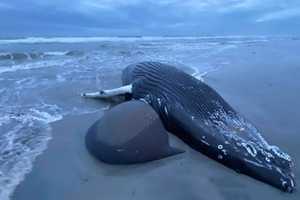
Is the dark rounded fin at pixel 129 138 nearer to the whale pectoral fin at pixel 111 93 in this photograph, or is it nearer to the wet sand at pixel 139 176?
the wet sand at pixel 139 176

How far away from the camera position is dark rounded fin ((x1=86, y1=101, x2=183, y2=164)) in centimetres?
390

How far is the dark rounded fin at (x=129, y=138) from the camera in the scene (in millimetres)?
3904

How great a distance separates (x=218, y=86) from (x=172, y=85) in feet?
11.7

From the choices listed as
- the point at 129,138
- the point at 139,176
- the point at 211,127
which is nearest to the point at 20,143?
the point at 129,138

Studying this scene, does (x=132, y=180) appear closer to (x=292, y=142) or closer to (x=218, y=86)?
(x=292, y=142)

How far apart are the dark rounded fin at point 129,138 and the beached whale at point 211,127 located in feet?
1.20

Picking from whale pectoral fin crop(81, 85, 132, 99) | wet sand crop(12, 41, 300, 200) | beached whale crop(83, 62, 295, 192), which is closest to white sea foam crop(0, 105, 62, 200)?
wet sand crop(12, 41, 300, 200)

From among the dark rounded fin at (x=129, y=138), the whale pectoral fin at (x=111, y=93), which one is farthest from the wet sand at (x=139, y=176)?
the whale pectoral fin at (x=111, y=93)

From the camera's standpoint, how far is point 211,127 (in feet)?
14.0

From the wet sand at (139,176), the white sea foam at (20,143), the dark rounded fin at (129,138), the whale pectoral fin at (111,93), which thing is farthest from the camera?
the whale pectoral fin at (111,93)

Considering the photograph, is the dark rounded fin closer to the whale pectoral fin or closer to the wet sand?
the wet sand

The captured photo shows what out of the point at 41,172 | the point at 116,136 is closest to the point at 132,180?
the point at 116,136

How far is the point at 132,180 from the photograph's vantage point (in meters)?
3.63

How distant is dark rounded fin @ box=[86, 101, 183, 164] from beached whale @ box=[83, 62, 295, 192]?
1.20 feet
